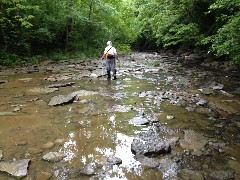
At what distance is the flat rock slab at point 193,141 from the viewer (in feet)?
14.7

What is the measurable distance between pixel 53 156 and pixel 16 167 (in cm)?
61

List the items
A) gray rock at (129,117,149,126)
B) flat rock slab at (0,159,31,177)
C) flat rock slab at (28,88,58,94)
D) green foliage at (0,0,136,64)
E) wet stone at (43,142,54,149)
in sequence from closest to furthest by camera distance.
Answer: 1. flat rock slab at (0,159,31,177)
2. wet stone at (43,142,54,149)
3. gray rock at (129,117,149,126)
4. flat rock slab at (28,88,58,94)
5. green foliage at (0,0,136,64)

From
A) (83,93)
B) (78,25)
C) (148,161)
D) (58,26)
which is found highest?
(78,25)

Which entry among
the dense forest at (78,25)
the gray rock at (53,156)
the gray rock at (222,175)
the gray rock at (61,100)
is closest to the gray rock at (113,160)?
the gray rock at (53,156)

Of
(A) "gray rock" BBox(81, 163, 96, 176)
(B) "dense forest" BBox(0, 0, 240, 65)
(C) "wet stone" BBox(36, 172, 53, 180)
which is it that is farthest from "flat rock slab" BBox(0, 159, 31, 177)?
(B) "dense forest" BBox(0, 0, 240, 65)

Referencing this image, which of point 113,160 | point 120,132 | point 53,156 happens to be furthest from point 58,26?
point 113,160

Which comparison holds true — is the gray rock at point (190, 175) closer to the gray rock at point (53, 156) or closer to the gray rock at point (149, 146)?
the gray rock at point (149, 146)

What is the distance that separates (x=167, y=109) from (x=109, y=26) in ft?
60.1

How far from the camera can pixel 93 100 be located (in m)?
7.44

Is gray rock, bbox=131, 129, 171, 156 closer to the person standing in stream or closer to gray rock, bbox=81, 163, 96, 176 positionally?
gray rock, bbox=81, 163, 96, 176

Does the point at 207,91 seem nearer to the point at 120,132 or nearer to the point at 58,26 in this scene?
the point at 120,132

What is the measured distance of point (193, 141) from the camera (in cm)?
468

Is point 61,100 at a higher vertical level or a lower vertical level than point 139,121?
lower

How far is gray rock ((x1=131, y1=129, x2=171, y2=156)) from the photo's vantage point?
4.20 metres
